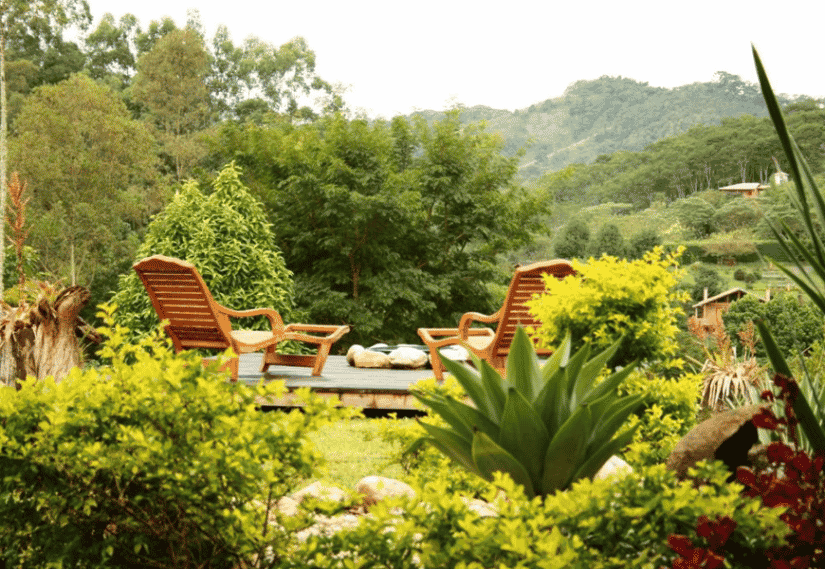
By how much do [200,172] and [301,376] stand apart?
35.2 ft

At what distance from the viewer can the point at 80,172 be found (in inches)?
762

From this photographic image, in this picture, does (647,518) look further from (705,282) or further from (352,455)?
(705,282)

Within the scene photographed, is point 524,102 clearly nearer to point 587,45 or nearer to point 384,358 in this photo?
point 587,45

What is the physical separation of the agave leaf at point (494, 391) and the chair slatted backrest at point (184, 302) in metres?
3.19

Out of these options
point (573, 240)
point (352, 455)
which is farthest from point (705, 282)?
point (352, 455)

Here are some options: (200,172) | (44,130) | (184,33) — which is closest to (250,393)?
(200,172)

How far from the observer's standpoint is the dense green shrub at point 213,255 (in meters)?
8.70

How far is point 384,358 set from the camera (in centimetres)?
780

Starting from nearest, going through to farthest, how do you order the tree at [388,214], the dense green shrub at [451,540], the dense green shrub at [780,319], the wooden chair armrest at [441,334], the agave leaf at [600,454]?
the dense green shrub at [451,540] → the agave leaf at [600,454] → the wooden chair armrest at [441,334] → the dense green shrub at [780,319] → the tree at [388,214]

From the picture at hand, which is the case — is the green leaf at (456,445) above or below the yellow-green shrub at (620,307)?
below

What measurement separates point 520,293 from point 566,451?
10.3ft

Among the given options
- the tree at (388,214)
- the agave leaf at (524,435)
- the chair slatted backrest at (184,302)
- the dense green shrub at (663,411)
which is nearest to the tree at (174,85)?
the tree at (388,214)

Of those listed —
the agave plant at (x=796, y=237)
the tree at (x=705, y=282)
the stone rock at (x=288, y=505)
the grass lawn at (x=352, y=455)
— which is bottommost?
the tree at (x=705, y=282)

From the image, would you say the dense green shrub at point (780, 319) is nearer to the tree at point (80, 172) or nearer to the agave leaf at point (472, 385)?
the agave leaf at point (472, 385)
